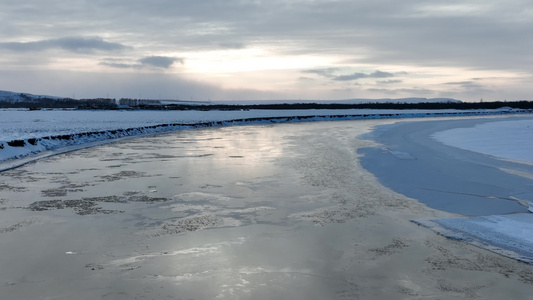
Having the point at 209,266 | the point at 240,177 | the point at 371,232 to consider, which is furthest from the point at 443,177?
the point at 209,266

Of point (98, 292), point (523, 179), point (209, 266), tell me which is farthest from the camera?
point (523, 179)

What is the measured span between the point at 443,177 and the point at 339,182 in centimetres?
286

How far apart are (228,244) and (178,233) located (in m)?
0.93

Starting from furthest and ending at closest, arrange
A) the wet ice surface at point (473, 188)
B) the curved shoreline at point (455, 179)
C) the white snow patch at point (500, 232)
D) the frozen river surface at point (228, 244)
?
1. the curved shoreline at point (455, 179)
2. the wet ice surface at point (473, 188)
3. the white snow patch at point (500, 232)
4. the frozen river surface at point (228, 244)

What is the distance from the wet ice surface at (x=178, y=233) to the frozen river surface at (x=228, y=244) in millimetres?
22

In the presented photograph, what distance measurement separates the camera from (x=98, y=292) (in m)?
4.57

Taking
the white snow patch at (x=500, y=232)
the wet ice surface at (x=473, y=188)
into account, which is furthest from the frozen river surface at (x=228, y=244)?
the wet ice surface at (x=473, y=188)

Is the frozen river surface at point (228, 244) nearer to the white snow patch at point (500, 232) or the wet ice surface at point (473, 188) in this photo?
the white snow patch at point (500, 232)

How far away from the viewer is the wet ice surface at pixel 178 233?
4801mm

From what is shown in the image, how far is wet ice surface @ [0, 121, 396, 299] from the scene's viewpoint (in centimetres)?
480

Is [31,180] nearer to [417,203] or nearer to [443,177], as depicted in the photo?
[417,203]

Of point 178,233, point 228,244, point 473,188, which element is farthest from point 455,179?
point 178,233

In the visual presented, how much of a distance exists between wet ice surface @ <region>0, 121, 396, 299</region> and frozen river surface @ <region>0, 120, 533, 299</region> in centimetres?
2

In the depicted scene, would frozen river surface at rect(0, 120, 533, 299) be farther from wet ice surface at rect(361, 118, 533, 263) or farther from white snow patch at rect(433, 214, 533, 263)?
wet ice surface at rect(361, 118, 533, 263)
